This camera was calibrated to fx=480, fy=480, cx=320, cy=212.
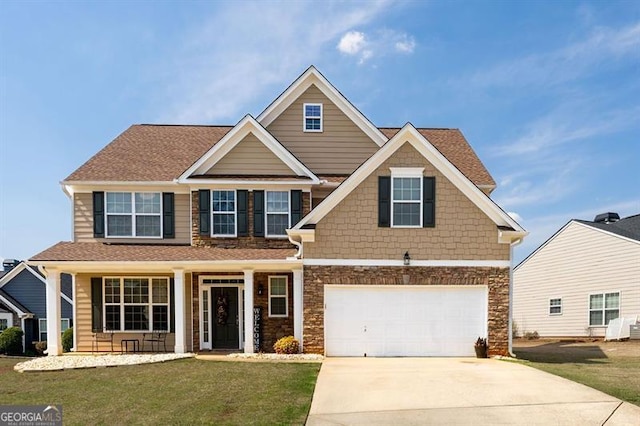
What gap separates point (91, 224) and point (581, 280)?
2225cm

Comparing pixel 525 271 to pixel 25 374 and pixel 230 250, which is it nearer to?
pixel 230 250

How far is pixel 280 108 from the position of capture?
58.3 ft

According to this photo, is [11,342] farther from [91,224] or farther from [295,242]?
[295,242]

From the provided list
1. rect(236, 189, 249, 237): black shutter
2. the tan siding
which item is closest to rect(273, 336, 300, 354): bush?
rect(236, 189, 249, 237): black shutter

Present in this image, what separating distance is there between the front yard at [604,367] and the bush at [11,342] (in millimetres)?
→ 23106

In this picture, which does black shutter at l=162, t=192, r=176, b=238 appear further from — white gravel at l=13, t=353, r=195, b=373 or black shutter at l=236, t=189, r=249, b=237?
white gravel at l=13, t=353, r=195, b=373

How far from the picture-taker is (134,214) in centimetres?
1639

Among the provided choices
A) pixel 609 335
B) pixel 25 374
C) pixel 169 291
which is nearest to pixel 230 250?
pixel 169 291

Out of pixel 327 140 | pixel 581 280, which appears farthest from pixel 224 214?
pixel 581 280

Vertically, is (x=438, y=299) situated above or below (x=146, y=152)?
below

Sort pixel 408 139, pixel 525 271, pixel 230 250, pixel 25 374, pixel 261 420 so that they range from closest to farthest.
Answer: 1. pixel 261 420
2. pixel 25 374
3. pixel 408 139
4. pixel 230 250
5. pixel 525 271

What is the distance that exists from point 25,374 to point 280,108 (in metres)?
11.4

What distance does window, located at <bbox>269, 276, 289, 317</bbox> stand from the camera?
615 inches

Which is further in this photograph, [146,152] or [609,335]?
[609,335]
